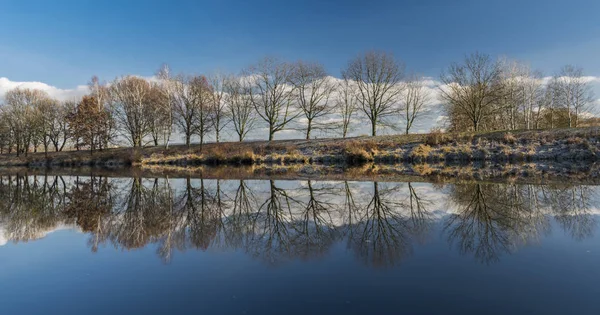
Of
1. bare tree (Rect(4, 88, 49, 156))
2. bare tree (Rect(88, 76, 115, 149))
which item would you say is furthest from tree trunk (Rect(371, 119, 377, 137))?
bare tree (Rect(4, 88, 49, 156))

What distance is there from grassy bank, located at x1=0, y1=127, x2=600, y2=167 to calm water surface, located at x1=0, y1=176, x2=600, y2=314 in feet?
65.3

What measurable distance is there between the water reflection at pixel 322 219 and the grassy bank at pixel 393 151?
18.1 meters

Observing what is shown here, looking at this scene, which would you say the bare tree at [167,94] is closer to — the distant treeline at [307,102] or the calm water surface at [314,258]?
the distant treeline at [307,102]

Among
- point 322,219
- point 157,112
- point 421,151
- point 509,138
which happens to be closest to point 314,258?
point 322,219

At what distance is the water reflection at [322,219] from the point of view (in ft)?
18.4

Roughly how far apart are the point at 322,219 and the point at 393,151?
84.2ft

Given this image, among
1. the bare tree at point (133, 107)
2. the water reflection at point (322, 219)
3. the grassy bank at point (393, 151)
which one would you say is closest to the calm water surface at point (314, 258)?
the water reflection at point (322, 219)

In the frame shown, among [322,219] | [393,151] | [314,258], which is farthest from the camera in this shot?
[393,151]

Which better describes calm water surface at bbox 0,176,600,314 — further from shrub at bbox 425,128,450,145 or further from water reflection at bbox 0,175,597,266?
shrub at bbox 425,128,450,145

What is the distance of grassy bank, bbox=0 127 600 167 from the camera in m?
26.6

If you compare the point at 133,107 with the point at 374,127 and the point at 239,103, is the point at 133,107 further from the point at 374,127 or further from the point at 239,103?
the point at 374,127

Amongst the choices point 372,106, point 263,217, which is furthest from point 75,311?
point 372,106

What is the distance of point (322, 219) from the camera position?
777 cm

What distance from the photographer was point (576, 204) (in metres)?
8.36
